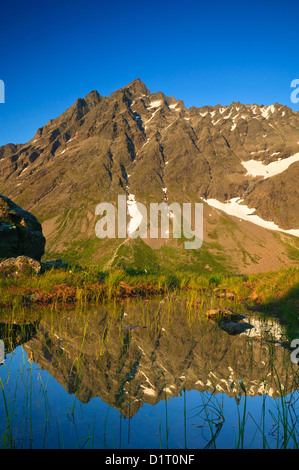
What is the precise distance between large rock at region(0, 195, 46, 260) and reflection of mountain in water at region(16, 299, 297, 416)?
10627 mm

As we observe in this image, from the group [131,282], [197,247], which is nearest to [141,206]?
[197,247]

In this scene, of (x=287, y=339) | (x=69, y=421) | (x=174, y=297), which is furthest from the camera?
(x=174, y=297)

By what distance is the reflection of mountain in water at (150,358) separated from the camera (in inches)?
149

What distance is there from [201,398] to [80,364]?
2.03 metres

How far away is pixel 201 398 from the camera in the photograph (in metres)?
3.59

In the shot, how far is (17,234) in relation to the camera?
16641mm

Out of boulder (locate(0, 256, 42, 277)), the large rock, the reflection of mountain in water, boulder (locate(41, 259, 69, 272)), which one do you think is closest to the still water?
the reflection of mountain in water

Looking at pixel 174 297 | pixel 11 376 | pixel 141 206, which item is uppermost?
pixel 141 206

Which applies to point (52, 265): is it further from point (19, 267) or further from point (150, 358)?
point (150, 358)

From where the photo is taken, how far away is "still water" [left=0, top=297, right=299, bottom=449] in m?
2.85

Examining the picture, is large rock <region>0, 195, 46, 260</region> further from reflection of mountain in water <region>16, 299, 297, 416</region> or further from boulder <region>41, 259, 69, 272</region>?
reflection of mountain in water <region>16, 299, 297, 416</region>

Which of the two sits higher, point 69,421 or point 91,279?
point 91,279

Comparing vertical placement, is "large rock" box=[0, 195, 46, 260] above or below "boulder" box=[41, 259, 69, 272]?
above
